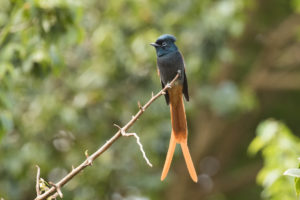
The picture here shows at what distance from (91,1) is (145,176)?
2391 mm

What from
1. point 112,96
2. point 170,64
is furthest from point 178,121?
point 112,96

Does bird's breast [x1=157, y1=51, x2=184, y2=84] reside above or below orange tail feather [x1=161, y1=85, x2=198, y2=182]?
above

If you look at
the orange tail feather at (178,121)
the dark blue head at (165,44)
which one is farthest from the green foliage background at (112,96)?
the orange tail feather at (178,121)

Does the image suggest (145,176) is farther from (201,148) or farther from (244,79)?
(244,79)

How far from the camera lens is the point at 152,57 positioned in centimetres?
540

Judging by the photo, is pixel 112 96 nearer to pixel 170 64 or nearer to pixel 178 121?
pixel 170 64

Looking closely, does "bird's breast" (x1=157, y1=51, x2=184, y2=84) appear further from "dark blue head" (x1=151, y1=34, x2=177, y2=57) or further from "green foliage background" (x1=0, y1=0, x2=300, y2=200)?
"green foliage background" (x1=0, y1=0, x2=300, y2=200)

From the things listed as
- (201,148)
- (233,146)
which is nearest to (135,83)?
(201,148)

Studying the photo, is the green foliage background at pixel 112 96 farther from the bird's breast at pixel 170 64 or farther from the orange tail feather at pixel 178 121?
the orange tail feather at pixel 178 121

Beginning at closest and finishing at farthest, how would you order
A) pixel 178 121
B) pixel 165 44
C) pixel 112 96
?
pixel 178 121 < pixel 165 44 < pixel 112 96

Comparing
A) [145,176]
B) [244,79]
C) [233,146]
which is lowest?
[145,176]

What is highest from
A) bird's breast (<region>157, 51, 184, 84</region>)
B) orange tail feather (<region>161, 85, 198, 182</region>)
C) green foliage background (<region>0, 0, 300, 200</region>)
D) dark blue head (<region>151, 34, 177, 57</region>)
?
green foliage background (<region>0, 0, 300, 200</region>)

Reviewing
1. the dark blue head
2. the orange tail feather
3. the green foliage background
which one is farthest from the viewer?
the green foliage background

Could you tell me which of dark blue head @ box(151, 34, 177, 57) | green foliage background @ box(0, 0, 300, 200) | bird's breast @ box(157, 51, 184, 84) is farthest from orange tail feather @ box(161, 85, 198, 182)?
green foliage background @ box(0, 0, 300, 200)
